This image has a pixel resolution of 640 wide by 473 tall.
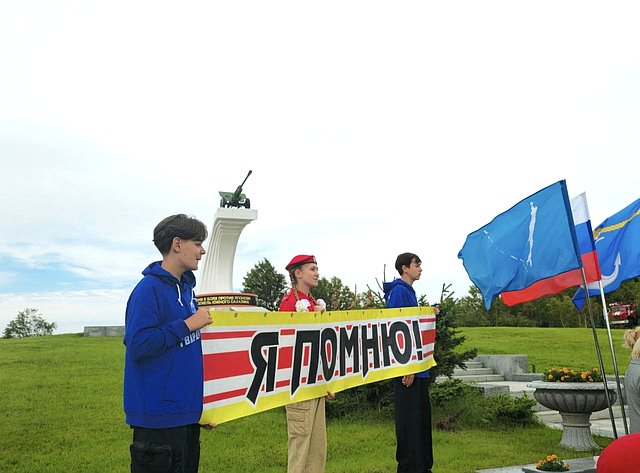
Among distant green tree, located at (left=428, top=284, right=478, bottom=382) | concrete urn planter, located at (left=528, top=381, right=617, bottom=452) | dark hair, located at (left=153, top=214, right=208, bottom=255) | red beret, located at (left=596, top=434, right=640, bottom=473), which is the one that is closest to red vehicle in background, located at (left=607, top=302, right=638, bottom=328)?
distant green tree, located at (left=428, top=284, right=478, bottom=382)

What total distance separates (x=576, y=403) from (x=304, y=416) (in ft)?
16.9

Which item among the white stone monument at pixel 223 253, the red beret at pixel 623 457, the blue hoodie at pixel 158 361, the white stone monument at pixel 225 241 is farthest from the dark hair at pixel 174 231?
the white stone monument at pixel 223 253

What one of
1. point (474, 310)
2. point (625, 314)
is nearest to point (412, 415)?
point (625, 314)

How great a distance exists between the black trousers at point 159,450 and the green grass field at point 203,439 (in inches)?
169

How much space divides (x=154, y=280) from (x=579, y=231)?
17.3ft

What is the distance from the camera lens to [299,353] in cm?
510

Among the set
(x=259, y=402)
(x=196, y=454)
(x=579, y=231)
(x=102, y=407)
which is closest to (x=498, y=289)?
(x=579, y=231)

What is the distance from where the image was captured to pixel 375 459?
768 cm

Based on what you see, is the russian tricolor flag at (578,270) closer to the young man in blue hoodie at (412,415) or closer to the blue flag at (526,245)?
the blue flag at (526,245)

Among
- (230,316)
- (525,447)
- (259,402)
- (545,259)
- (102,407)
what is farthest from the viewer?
(102,407)

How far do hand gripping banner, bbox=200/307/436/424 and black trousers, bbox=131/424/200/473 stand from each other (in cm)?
66

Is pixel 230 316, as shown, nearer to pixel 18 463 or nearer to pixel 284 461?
pixel 284 461

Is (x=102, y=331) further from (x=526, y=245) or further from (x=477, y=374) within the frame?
(x=526, y=245)

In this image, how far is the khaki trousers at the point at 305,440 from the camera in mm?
4906
